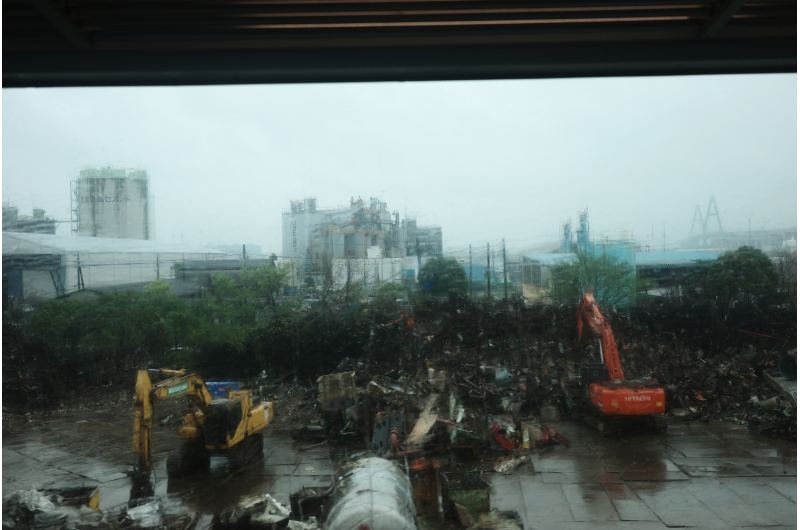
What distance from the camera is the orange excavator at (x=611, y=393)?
3.89m

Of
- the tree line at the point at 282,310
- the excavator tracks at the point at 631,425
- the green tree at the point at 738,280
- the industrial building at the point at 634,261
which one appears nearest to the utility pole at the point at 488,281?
the tree line at the point at 282,310

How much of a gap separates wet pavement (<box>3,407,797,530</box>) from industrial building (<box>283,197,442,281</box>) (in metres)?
1.59

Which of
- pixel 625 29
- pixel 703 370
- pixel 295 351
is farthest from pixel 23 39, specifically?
pixel 703 370

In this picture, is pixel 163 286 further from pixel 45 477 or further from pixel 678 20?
pixel 678 20

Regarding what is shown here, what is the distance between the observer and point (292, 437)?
385 centimetres

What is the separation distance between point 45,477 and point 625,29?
4.40 metres

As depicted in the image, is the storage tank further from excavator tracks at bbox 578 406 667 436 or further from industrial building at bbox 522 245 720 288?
excavator tracks at bbox 578 406 667 436

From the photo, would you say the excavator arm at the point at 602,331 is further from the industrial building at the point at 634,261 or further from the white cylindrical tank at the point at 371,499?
the white cylindrical tank at the point at 371,499

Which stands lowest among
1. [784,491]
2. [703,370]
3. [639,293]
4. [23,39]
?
[784,491]

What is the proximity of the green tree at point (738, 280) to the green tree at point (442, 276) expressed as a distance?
7.01 feet

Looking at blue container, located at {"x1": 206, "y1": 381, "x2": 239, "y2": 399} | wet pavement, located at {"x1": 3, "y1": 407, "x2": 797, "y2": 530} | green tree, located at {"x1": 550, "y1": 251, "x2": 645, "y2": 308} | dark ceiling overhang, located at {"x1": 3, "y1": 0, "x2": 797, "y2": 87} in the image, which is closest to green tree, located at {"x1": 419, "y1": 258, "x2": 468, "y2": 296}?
green tree, located at {"x1": 550, "y1": 251, "x2": 645, "y2": 308}

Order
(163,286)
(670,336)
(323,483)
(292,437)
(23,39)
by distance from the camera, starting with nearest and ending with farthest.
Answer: (23,39), (323,483), (163,286), (292,437), (670,336)

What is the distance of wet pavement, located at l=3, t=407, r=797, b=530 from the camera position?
2893 mm

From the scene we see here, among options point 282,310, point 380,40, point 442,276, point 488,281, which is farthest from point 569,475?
point 380,40
